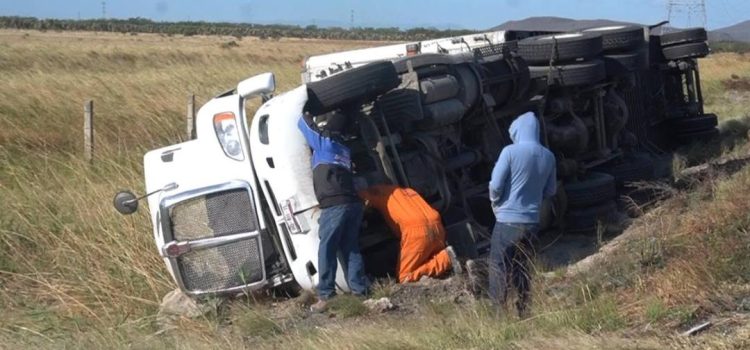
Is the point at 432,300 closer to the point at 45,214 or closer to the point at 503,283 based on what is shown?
the point at 503,283

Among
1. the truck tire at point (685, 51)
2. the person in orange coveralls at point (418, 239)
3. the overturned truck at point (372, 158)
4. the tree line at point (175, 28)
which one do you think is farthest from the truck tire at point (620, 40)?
the tree line at point (175, 28)

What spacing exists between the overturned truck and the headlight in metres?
0.01

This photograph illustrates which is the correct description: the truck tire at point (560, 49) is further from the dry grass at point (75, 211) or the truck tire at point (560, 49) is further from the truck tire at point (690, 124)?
the truck tire at point (690, 124)

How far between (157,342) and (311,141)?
81.1 inches

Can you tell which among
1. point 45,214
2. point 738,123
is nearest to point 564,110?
point 45,214

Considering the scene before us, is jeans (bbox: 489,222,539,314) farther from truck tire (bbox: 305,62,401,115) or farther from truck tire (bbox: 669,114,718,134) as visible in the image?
truck tire (bbox: 669,114,718,134)

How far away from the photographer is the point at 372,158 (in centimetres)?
860

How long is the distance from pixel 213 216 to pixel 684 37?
9.99 metres

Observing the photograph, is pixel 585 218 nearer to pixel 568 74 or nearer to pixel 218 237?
pixel 568 74

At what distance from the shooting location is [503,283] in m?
6.93

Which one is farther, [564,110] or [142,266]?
[564,110]

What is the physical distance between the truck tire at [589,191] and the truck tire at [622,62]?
1952 millimetres

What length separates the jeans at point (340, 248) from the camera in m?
7.65

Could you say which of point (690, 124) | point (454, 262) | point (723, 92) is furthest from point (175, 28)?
point (454, 262)
